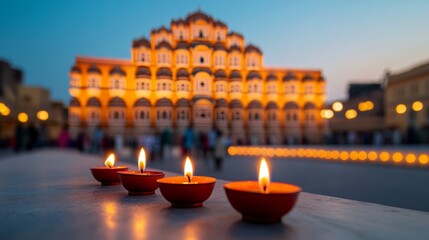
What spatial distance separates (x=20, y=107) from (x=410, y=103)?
30.5m

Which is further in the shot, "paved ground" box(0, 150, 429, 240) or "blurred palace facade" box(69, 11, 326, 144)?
"blurred palace facade" box(69, 11, 326, 144)

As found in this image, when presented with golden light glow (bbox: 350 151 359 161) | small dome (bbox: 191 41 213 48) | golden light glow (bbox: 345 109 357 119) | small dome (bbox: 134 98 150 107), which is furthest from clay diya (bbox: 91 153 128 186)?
golden light glow (bbox: 345 109 357 119)

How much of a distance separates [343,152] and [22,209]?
1569cm

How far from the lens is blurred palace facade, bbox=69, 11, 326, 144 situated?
11.2 m

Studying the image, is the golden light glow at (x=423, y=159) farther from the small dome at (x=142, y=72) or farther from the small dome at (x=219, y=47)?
the small dome at (x=142, y=72)

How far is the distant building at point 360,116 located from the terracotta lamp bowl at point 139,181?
26.9 metres

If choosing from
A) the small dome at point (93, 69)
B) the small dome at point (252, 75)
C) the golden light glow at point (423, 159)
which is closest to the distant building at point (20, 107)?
the small dome at point (93, 69)

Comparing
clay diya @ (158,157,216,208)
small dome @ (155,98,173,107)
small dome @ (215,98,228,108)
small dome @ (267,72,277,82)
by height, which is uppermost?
small dome @ (267,72,277,82)

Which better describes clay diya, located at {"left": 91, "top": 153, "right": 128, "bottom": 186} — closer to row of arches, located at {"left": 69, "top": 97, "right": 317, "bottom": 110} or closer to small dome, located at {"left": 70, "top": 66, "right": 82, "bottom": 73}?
row of arches, located at {"left": 69, "top": 97, "right": 317, "bottom": 110}

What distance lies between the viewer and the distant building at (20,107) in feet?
80.4

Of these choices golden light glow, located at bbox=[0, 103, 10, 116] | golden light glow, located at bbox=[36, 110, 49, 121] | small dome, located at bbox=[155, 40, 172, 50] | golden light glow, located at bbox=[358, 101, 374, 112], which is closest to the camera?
small dome, located at bbox=[155, 40, 172, 50]

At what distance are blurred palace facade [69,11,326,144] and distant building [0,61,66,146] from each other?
6.40 metres

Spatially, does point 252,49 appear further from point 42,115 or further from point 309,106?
point 42,115

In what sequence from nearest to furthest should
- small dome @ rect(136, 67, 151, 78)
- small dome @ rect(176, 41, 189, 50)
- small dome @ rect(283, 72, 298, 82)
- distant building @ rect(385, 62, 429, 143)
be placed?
1. small dome @ rect(136, 67, 151, 78)
2. small dome @ rect(176, 41, 189, 50)
3. small dome @ rect(283, 72, 298, 82)
4. distant building @ rect(385, 62, 429, 143)
